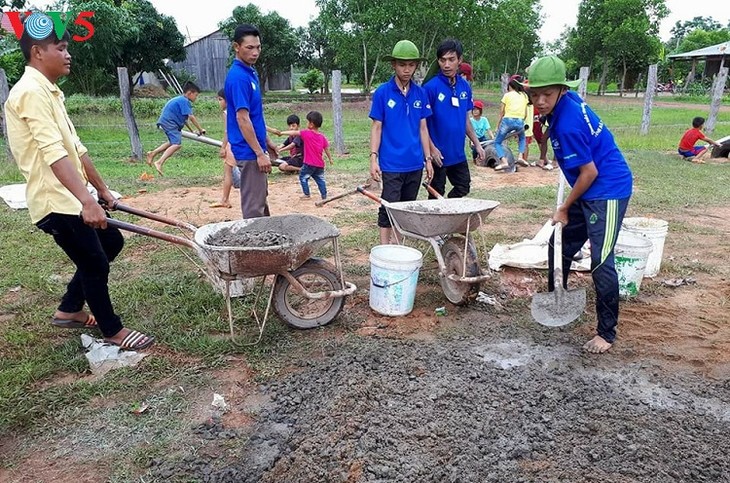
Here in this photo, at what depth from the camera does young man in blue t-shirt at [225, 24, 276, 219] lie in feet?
13.0

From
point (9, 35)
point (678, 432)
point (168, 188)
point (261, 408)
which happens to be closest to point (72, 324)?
point (261, 408)

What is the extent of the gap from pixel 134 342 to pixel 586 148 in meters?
2.90

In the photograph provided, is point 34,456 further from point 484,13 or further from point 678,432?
point 484,13

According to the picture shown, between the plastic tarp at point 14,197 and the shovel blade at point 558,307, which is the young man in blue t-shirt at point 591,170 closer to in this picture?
the shovel blade at point 558,307

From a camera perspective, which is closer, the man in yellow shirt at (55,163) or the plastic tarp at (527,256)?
the man in yellow shirt at (55,163)

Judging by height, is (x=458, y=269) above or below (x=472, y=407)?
above

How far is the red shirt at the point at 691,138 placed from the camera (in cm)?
1038

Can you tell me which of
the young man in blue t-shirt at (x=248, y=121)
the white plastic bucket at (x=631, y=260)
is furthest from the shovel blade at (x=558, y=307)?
the young man in blue t-shirt at (x=248, y=121)

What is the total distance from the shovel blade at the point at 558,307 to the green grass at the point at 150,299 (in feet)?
4.57

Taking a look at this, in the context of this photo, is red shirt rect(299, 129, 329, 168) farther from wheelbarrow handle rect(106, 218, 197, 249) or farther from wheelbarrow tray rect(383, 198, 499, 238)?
wheelbarrow handle rect(106, 218, 197, 249)

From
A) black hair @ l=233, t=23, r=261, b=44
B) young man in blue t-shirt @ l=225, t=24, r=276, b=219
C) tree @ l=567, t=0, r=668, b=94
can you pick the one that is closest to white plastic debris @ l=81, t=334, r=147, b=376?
young man in blue t-shirt @ l=225, t=24, r=276, b=219

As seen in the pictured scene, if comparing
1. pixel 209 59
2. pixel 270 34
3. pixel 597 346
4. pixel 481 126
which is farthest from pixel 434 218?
pixel 209 59

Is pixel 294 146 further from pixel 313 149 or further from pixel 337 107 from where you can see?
pixel 337 107

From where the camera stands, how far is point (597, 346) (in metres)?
3.25
